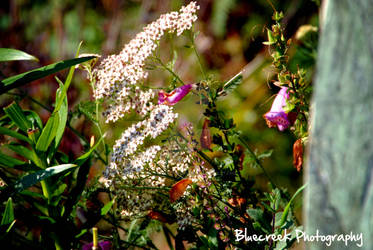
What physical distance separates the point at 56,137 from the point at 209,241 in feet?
1.22

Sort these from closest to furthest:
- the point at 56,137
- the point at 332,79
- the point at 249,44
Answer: the point at 332,79 → the point at 56,137 → the point at 249,44

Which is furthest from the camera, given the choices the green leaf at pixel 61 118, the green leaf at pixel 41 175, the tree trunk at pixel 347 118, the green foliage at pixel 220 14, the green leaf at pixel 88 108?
the green foliage at pixel 220 14

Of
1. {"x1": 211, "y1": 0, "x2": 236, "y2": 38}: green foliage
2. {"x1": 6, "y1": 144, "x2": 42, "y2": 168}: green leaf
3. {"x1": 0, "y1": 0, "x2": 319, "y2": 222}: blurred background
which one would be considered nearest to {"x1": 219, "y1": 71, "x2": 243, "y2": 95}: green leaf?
{"x1": 6, "y1": 144, "x2": 42, "y2": 168}: green leaf

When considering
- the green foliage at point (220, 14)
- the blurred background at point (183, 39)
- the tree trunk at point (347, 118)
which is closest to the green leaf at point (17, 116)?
the tree trunk at point (347, 118)

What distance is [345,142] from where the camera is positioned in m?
0.47

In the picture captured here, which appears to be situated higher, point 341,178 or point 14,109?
point 14,109

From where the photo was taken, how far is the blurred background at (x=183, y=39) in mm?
2111

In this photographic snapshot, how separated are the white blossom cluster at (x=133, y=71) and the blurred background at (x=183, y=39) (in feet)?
3.63

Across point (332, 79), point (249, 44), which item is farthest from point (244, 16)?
point (332, 79)

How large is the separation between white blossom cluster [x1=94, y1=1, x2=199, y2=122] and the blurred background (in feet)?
3.63

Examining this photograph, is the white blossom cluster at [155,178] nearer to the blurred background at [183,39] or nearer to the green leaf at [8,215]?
the green leaf at [8,215]

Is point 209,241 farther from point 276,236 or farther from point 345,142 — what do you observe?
point 345,142

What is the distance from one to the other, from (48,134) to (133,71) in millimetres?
209

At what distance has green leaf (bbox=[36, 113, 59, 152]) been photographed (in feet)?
2.67
